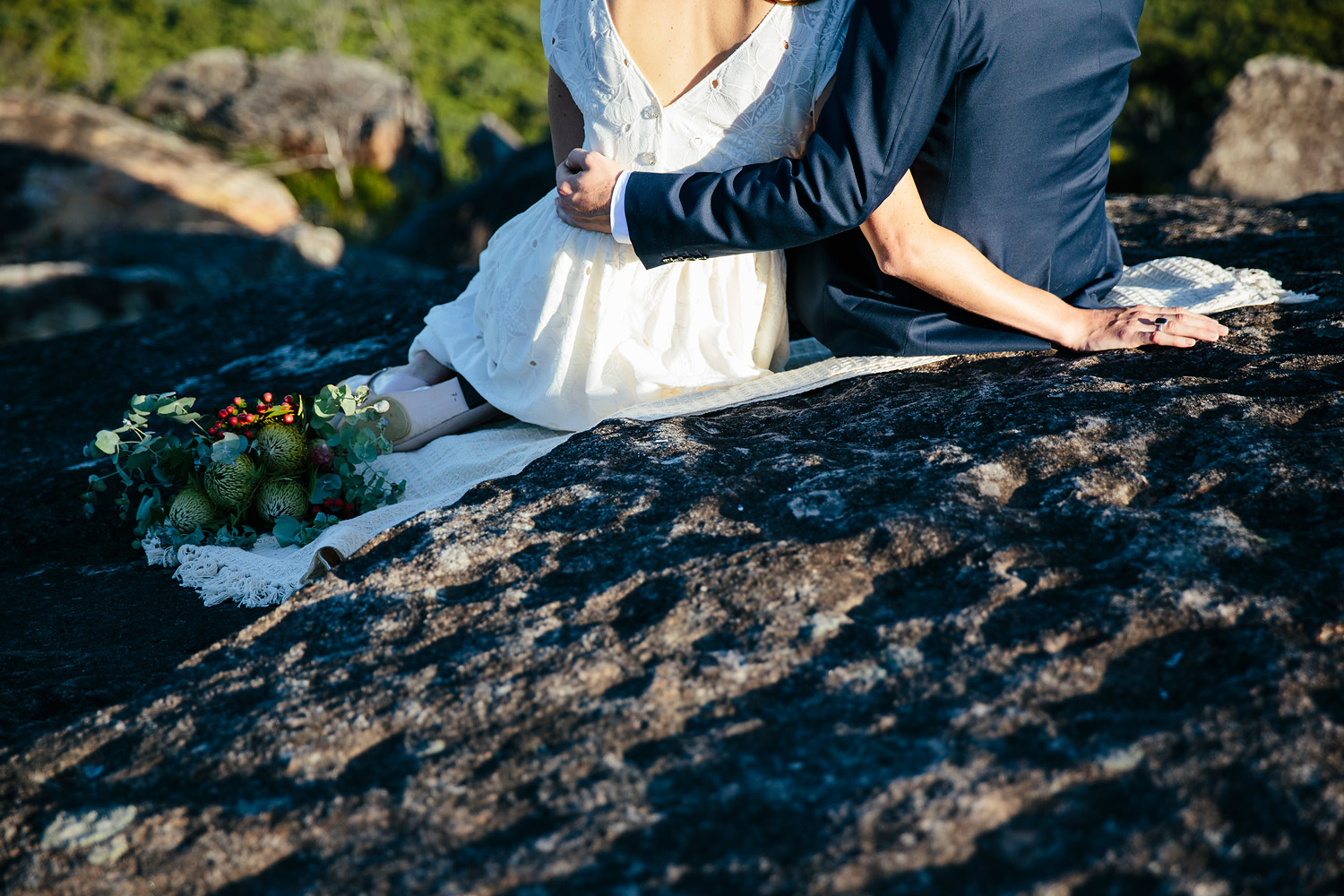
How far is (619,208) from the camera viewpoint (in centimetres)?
226

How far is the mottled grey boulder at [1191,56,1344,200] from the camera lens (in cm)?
685

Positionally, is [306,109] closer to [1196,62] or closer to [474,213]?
[474,213]

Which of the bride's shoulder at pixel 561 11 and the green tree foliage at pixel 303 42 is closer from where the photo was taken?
the bride's shoulder at pixel 561 11

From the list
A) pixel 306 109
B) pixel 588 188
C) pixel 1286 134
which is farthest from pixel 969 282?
pixel 306 109

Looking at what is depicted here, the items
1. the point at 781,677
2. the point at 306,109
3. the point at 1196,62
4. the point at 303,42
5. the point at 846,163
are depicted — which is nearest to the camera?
the point at 781,677

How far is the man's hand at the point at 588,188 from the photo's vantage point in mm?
2301

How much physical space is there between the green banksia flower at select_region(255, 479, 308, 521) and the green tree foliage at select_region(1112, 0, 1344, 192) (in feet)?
31.7

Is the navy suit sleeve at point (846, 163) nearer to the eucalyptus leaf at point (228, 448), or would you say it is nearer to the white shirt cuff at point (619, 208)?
the white shirt cuff at point (619, 208)

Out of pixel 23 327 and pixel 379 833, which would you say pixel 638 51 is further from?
pixel 23 327

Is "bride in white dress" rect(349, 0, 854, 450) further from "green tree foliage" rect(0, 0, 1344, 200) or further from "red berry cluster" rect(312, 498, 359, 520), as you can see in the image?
"green tree foliage" rect(0, 0, 1344, 200)

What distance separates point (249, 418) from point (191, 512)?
0.86ft

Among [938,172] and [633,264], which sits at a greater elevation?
[938,172]

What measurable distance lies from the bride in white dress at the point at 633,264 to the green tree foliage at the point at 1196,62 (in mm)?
8811

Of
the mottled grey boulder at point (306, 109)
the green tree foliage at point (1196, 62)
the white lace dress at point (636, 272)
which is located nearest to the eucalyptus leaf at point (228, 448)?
the white lace dress at point (636, 272)
